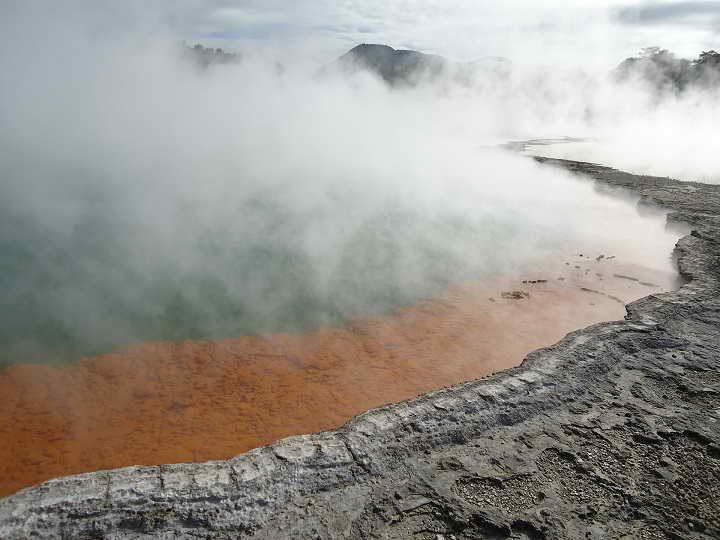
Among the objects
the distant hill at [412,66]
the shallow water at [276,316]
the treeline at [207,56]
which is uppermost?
the distant hill at [412,66]

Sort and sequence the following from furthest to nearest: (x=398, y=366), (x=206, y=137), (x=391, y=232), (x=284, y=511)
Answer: (x=206, y=137) < (x=391, y=232) < (x=398, y=366) < (x=284, y=511)

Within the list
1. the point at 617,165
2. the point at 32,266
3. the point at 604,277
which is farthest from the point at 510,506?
the point at 617,165

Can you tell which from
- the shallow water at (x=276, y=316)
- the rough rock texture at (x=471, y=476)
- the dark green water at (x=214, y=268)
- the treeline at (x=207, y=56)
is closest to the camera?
the rough rock texture at (x=471, y=476)

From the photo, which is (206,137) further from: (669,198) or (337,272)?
(669,198)

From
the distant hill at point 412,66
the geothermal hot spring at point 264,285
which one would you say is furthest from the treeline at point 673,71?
the geothermal hot spring at point 264,285

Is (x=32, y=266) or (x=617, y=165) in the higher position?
(x=617, y=165)

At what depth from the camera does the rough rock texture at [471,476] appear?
→ 1.90 m

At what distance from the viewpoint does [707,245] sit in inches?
201

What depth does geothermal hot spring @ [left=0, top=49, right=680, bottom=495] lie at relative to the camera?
3.07 meters

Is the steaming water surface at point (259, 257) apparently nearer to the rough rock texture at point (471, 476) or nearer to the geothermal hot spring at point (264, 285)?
the geothermal hot spring at point (264, 285)

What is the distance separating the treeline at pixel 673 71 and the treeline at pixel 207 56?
20.0 m

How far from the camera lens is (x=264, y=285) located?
15.5 feet

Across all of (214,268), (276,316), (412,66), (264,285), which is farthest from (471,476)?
(412,66)

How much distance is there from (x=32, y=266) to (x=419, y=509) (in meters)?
4.89
